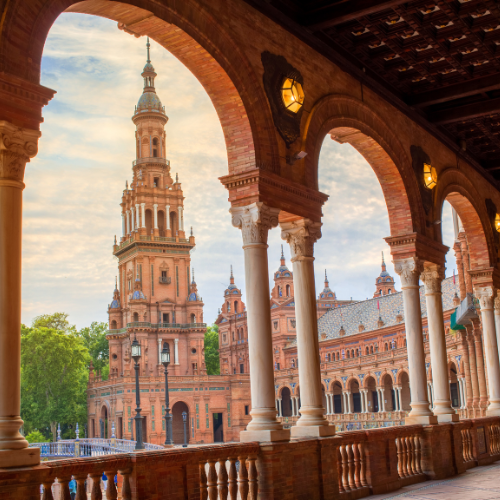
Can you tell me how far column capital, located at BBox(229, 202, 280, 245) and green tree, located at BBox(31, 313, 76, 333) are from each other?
79662mm

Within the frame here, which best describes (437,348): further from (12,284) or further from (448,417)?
(12,284)

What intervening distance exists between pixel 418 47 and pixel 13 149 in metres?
7.72

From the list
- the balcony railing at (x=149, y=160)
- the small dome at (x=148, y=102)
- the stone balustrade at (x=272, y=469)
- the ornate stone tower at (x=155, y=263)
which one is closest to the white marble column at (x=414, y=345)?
the stone balustrade at (x=272, y=469)

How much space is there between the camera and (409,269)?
14.2 meters

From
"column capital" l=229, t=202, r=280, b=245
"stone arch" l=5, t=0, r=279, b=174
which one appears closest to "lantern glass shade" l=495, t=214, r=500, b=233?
"stone arch" l=5, t=0, r=279, b=174

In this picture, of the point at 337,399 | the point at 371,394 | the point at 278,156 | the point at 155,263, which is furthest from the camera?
the point at 155,263

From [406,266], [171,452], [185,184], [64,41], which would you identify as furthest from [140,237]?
[171,452]

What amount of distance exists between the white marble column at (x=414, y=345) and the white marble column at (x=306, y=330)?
3.26 m

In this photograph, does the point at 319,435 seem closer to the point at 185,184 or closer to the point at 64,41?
the point at 64,41

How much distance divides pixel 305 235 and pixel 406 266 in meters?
4.08

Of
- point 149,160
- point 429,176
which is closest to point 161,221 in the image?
point 149,160

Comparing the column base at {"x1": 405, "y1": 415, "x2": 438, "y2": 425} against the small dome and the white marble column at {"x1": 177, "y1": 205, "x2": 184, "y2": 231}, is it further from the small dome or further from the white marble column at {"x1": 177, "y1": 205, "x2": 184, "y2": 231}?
the small dome

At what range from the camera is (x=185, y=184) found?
318 ft

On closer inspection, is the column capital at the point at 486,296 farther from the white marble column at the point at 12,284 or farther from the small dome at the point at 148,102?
the small dome at the point at 148,102
